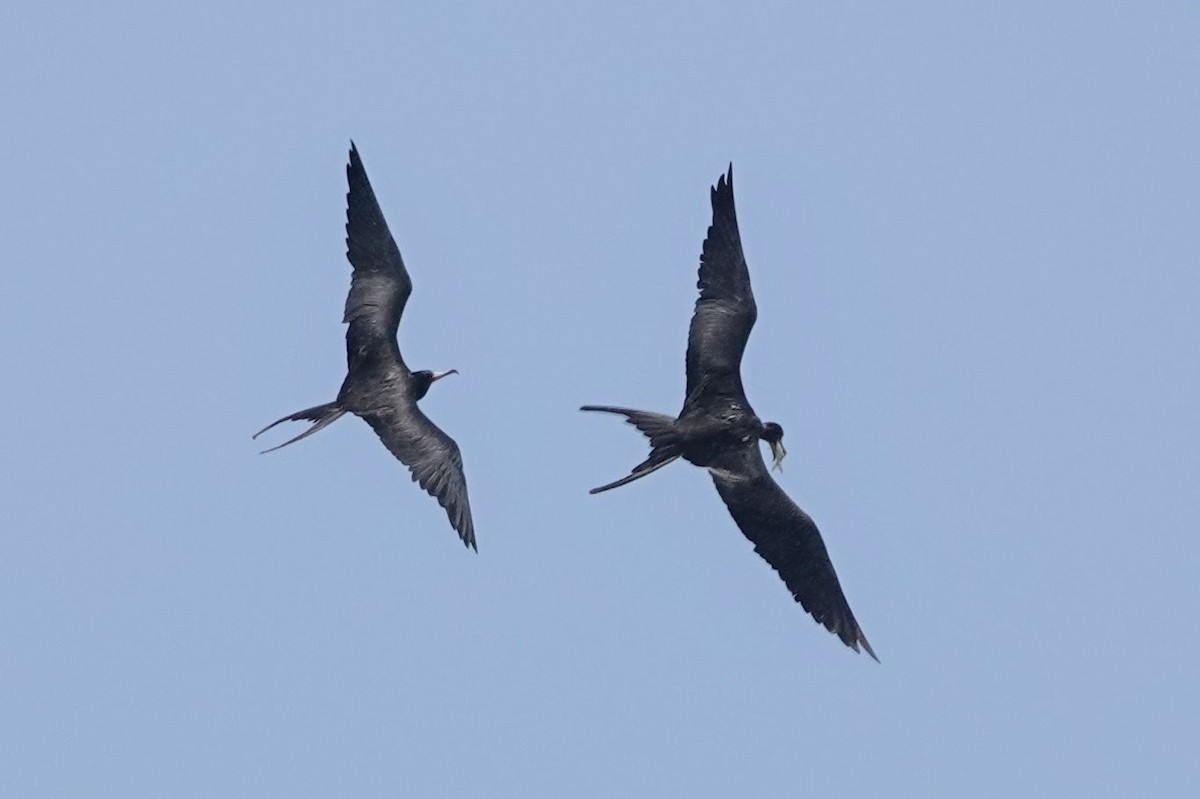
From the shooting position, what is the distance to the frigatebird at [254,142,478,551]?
1107 inches

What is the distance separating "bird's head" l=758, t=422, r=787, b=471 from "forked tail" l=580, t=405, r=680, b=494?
39.6 inches

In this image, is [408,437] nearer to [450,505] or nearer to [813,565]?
[450,505]

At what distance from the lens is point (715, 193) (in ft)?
87.0

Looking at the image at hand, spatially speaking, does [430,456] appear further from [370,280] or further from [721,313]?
[721,313]

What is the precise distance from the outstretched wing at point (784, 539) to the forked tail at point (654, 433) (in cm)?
67

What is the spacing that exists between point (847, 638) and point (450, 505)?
15.5 ft

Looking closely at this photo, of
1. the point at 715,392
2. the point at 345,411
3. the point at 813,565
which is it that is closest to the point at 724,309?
the point at 715,392

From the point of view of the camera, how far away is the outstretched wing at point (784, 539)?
1033 inches

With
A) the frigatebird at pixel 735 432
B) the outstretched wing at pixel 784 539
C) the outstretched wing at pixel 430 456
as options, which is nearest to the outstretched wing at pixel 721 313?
the frigatebird at pixel 735 432

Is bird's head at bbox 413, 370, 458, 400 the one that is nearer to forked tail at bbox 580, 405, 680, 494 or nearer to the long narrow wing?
the long narrow wing

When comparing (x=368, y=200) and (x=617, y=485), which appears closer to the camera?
(x=617, y=485)

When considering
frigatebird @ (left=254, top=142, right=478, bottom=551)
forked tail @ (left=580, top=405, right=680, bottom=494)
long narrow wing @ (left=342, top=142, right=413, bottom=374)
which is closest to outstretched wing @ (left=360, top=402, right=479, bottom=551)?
frigatebird @ (left=254, top=142, right=478, bottom=551)

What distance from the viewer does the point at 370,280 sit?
95.2 feet

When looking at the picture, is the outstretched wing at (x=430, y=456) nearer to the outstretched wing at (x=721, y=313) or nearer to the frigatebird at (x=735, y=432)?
the frigatebird at (x=735, y=432)
